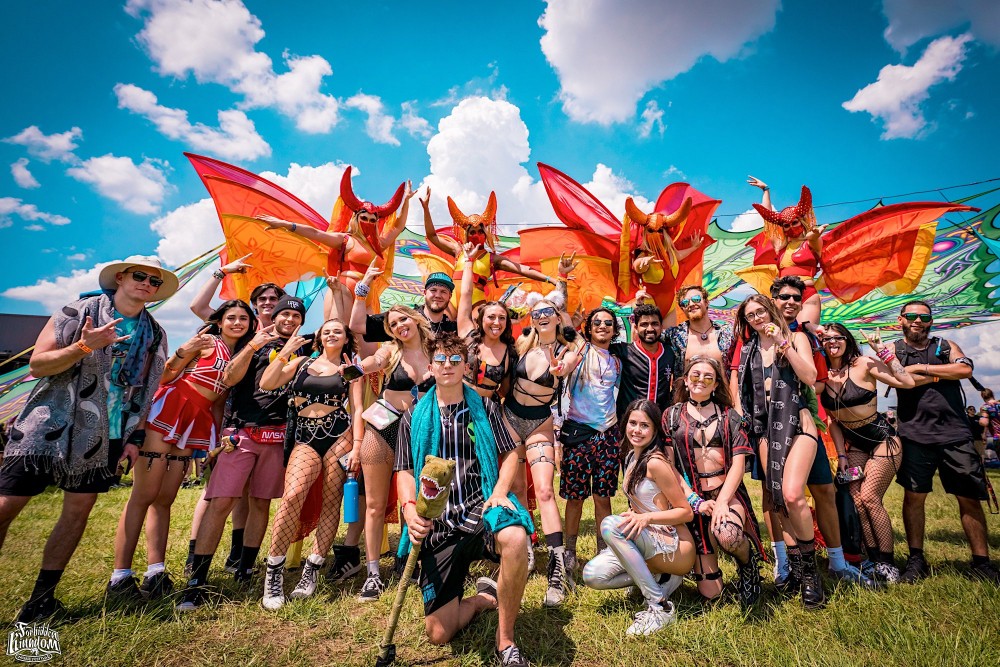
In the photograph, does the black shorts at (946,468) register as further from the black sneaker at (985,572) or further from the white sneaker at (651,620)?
the white sneaker at (651,620)

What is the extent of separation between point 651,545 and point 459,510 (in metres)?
1.30

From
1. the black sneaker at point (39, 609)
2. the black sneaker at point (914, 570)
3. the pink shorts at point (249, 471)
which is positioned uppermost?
the pink shorts at point (249, 471)

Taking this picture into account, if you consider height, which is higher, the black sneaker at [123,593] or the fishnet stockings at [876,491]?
the fishnet stockings at [876,491]

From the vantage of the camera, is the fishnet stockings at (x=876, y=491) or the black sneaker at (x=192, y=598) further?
the fishnet stockings at (x=876, y=491)

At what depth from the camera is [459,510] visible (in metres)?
2.60

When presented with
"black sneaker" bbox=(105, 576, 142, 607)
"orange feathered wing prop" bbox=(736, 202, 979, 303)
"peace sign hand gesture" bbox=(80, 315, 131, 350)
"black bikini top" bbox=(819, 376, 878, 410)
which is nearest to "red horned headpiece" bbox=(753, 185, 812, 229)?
"orange feathered wing prop" bbox=(736, 202, 979, 303)

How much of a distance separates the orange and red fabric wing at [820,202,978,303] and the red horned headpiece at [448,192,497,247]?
14.2ft

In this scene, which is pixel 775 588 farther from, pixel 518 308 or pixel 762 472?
pixel 518 308

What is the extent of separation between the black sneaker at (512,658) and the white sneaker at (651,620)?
30.7 inches

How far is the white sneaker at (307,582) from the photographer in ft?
10.4

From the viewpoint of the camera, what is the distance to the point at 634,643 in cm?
→ 261

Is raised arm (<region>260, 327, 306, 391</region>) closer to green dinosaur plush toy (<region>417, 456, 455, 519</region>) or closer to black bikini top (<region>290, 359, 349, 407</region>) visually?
black bikini top (<region>290, 359, 349, 407</region>)

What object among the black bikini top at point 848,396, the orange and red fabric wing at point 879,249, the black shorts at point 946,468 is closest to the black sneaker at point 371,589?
the black bikini top at point 848,396

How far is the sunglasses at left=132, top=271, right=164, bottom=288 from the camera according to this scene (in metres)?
3.08
